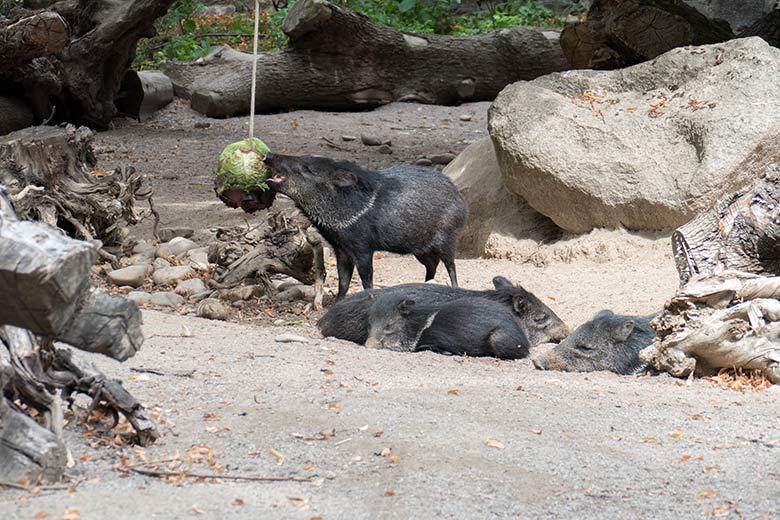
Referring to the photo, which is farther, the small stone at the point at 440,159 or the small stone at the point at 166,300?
the small stone at the point at 440,159

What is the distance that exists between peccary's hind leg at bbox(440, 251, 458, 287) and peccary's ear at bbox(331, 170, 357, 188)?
2.77 ft

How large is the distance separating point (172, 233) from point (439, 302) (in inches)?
120

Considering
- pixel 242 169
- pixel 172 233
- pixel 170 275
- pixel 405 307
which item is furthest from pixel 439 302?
pixel 172 233

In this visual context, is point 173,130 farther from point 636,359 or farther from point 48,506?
point 48,506

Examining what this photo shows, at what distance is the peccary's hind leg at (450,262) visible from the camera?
736 centimetres

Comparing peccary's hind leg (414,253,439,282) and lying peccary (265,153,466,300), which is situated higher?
lying peccary (265,153,466,300)

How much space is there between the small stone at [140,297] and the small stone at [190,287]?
287mm

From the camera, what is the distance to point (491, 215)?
8.71 meters

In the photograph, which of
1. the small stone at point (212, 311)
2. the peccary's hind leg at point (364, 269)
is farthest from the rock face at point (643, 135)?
the small stone at point (212, 311)

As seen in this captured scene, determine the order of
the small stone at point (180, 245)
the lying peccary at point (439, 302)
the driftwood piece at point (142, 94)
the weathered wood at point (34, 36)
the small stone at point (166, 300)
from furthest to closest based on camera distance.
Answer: the driftwood piece at point (142, 94) < the weathered wood at point (34, 36) < the small stone at point (180, 245) < the small stone at point (166, 300) < the lying peccary at point (439, 302)

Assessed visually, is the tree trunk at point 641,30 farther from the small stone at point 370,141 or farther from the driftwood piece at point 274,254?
the driftwood piece at point 274,254

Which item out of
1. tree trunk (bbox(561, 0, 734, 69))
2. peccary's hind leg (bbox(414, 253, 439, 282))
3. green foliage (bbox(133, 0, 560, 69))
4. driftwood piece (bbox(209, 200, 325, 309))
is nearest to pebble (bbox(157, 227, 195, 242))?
driftwood piece (bbox(209, 200, 325, 309))

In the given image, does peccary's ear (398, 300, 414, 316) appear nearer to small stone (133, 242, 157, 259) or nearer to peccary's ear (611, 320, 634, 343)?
peccary's ear (611, 320, 634, 343)

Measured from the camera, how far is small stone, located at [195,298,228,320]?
258 inches
